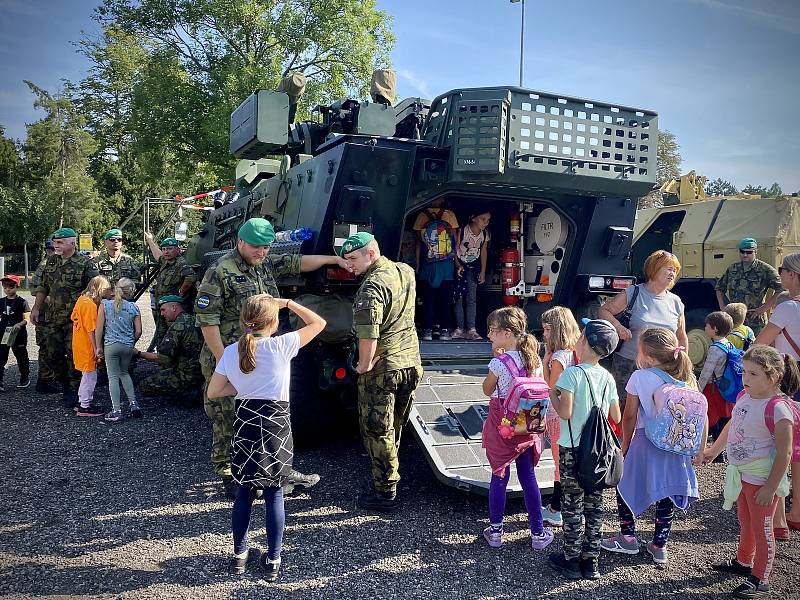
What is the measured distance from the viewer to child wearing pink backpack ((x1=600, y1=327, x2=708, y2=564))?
11.0 feet

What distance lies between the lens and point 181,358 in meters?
7.09

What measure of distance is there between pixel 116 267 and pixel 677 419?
22.5 feet

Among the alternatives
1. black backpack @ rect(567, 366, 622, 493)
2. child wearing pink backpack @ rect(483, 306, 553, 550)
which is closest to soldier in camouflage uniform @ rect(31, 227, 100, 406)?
child wearing pink backpack @ rect(483, 306, 553, 550)

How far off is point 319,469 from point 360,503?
86 cm

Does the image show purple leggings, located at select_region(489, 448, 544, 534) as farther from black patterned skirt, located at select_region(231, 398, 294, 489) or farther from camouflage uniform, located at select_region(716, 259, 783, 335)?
camouflage uniform, located at select_region(716, 259, 783, 335)

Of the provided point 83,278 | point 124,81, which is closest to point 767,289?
point 83,278

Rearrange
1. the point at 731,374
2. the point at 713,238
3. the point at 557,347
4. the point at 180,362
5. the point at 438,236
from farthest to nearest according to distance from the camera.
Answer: the point at 713,238
the point at 180,362
the point at 438,236
the point at 731,374
the point at 557,347

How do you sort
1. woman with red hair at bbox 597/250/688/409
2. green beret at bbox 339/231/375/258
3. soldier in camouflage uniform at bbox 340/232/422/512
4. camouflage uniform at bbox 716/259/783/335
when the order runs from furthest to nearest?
1. camouflage uniform at bbox 716/259/783/335
2. woman with red hair at bbox 597/250/688/409
3. green beret at bbox 339/231/375/258
4. soldier in camouflage uniform at bbox 340/232/422/512

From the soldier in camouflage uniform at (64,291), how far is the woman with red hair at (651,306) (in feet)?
18.6

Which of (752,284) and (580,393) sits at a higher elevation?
(752,284)

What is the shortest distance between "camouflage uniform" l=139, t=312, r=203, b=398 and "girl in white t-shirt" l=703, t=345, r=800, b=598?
17.4 feet

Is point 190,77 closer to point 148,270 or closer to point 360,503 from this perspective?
point 148,270

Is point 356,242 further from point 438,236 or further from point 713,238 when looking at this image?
point 713,238

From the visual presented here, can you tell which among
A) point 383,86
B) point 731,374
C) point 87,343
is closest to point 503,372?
point 731,374
